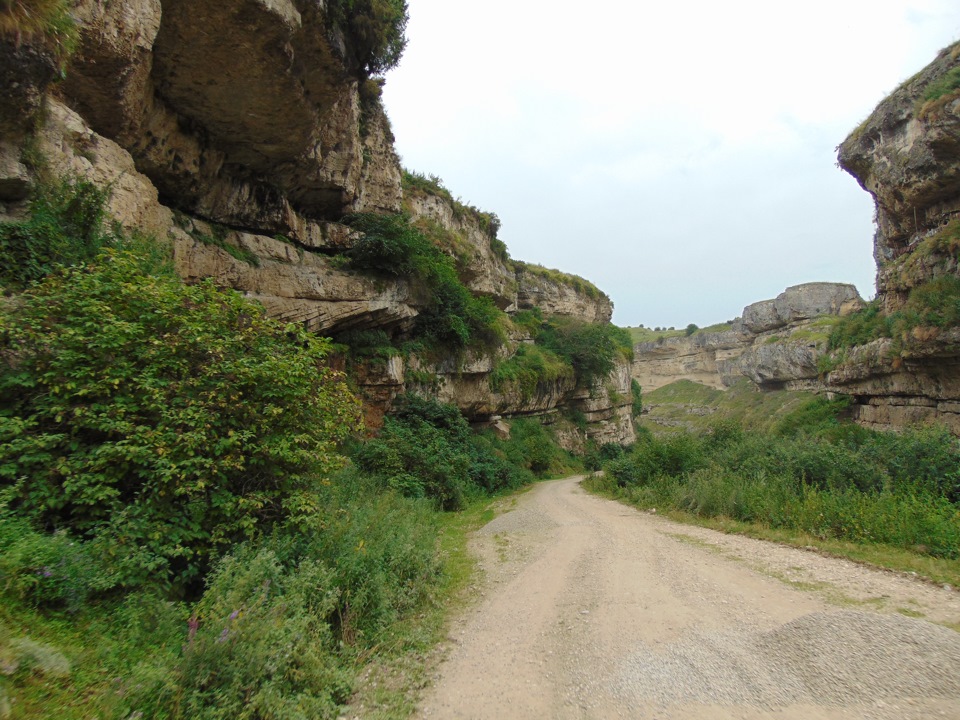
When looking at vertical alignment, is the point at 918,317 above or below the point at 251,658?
above

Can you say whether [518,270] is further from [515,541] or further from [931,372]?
[515,541]

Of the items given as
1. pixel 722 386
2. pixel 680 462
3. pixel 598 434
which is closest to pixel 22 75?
pixel 680 462

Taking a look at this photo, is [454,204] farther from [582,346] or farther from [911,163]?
[911,163]

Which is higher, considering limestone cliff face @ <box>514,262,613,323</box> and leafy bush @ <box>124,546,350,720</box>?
limestone cliff face @ <box>514,262,613,323</box>

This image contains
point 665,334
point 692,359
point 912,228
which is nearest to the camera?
point 912,228

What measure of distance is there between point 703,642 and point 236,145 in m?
12.9

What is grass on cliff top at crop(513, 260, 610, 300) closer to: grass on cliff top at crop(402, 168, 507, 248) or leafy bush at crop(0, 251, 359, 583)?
grass on cliff top at crop(402, 168, 507, 248)

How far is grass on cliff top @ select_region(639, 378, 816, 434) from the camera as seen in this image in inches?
1704

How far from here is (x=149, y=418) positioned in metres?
4.16

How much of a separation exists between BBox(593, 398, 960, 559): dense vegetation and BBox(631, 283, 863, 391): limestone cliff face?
25.6 metres

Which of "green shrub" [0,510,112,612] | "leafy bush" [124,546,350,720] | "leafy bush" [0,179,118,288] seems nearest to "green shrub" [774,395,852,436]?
"leafy bush" [124,546,350,720]

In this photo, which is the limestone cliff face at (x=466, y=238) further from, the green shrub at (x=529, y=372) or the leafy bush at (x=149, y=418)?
the leafy bush at (x=149, y=418)

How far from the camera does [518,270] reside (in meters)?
38.6

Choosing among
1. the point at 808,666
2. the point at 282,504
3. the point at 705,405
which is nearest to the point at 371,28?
the point at 282,504
